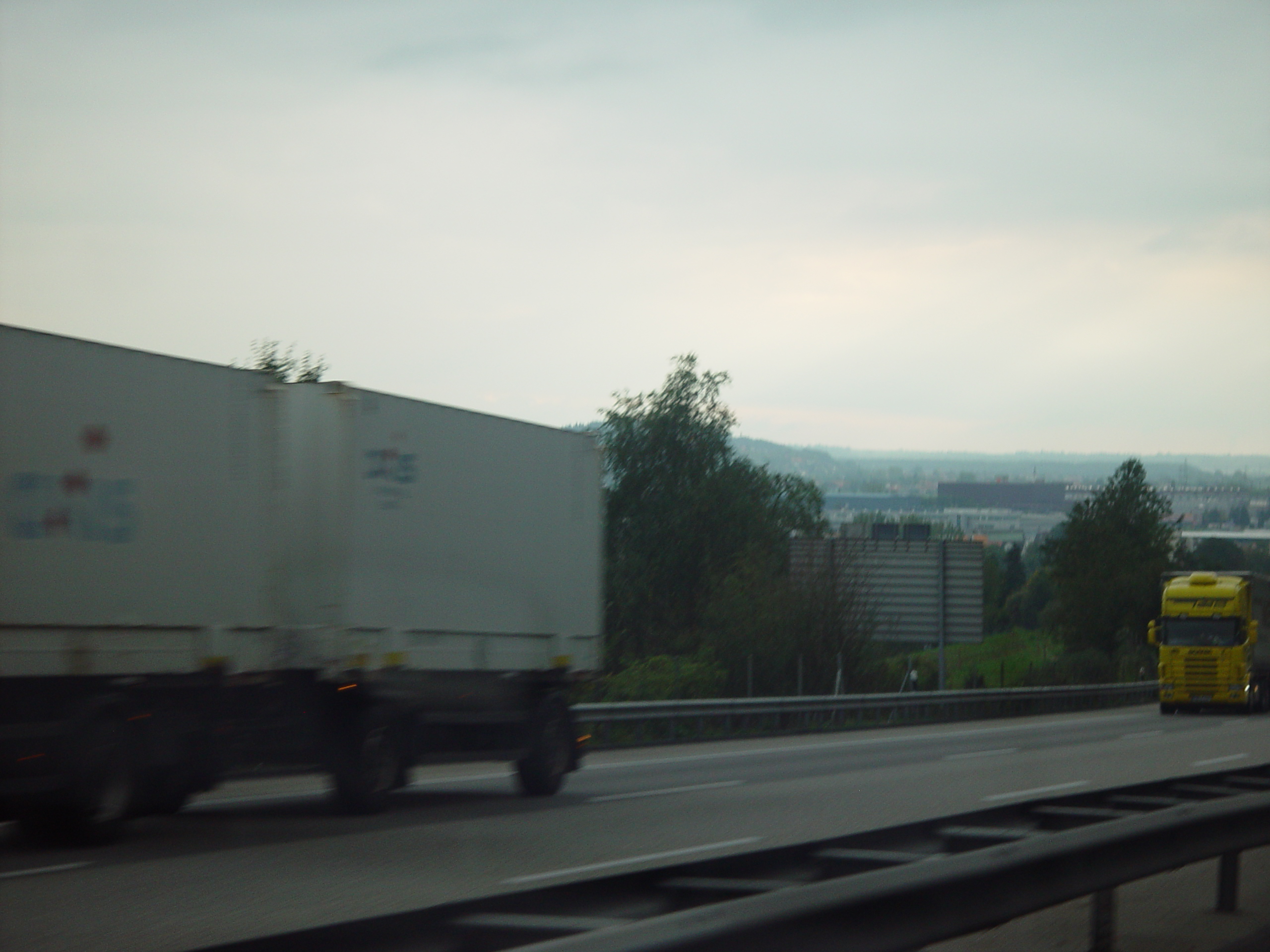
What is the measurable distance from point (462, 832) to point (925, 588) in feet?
93.9

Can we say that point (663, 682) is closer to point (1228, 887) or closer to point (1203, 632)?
point (1203, 632)

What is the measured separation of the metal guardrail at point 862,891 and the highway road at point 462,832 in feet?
6.49

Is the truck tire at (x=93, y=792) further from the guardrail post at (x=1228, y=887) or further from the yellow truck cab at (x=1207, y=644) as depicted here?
the yellow truck cab at (x=1207, y=644)

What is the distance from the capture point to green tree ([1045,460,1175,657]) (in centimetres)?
9925

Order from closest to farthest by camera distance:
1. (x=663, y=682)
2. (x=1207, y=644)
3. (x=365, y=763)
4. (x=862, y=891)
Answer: (x=862, y=891) → (x=365, y=763) → (x=1207, y=644) → (x=663, y=682)

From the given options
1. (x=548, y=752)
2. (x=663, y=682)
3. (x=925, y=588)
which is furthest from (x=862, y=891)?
(x=663, y=682)

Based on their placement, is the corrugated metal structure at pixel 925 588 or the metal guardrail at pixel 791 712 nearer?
the metal guardrail at pixel 791 712

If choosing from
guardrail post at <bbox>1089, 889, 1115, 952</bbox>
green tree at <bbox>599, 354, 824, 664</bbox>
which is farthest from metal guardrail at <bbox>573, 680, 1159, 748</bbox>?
green tree at <bbox>599, 354, 824, 664</bbox>

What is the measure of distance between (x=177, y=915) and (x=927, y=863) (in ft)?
14.2

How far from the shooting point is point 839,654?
39.4m

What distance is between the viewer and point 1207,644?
1559 inches

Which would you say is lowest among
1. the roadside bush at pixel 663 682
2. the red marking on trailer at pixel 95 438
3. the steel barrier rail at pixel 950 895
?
the roadside bush at pixel 663 682

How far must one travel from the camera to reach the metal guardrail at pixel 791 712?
→ 22703mm

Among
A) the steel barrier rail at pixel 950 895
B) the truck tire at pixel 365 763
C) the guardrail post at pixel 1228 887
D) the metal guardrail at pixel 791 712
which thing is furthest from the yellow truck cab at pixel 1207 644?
the steel barrier rail at pixel 950 895
